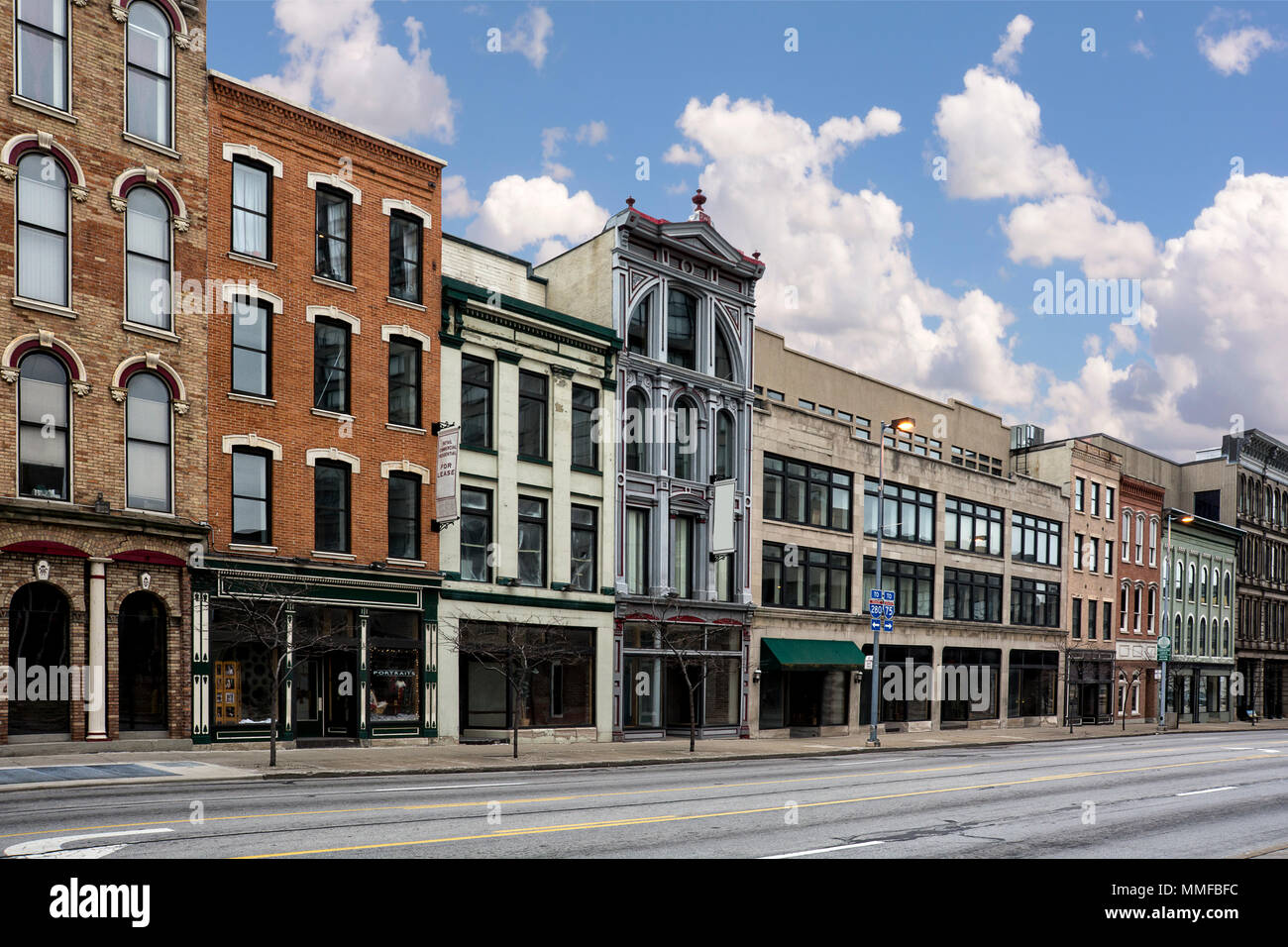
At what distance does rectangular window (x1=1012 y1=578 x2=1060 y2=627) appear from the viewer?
56406 mm

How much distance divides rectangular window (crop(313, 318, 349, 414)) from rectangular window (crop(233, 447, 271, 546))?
2.19 meters

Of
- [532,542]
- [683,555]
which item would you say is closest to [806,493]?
[683,555]

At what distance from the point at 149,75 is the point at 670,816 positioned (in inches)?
833

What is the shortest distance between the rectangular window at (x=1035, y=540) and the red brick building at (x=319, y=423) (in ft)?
116

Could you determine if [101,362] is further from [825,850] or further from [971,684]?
[971,684]

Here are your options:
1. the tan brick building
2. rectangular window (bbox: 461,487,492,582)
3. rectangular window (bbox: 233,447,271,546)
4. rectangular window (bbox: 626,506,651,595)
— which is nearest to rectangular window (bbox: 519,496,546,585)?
rectangular window (bbox: 461,487,492,582)

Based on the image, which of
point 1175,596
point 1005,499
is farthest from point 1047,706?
point 1175,596

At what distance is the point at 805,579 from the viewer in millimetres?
43375

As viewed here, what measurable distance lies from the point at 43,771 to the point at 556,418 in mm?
17905

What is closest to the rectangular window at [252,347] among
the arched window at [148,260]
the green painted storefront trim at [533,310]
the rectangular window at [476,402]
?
the arched window at [148,260]

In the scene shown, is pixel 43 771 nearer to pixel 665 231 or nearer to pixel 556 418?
pixel 556 418

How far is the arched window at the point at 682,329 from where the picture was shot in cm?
3844

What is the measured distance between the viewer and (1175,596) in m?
69.7

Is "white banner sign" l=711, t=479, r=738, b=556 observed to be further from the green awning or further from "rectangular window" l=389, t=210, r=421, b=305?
"rectangular window" l=389, t=210, r=421, b=305
